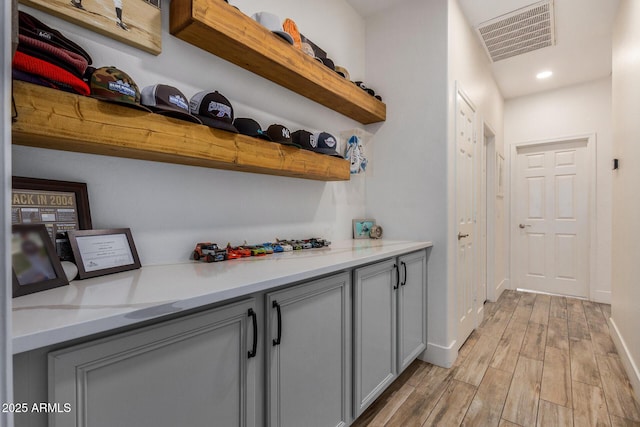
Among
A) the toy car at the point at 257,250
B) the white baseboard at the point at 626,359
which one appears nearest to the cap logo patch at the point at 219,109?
the toy car at the point at 257,250

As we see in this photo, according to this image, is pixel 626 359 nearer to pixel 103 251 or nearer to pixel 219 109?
pixel 219 109

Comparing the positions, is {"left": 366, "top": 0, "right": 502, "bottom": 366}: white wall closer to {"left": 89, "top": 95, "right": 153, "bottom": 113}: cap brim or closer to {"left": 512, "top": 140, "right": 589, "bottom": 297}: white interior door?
{"left": 89, "top": 95, "right": 153, "bottom": 113}: cap brim

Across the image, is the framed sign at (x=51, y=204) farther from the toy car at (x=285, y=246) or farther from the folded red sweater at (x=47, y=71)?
the toy car at (x=285, y=246)

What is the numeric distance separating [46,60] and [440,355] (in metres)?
2.52

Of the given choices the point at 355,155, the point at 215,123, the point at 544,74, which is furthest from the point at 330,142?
the point at 544,74

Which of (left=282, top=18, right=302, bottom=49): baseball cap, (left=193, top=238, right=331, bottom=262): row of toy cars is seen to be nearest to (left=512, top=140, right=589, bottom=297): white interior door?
(left=193, top=238, right=331, bottom=262): row of toy cars

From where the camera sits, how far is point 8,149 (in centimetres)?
43

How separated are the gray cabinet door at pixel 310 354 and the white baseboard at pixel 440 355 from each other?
1.04m

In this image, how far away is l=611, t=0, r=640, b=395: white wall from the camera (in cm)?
184

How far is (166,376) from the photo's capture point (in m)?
0.76

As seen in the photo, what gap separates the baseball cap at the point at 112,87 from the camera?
3.08ft

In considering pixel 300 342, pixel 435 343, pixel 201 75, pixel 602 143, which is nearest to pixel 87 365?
pixel 300 342

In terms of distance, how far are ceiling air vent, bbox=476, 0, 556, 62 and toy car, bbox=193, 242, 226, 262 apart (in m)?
2.85

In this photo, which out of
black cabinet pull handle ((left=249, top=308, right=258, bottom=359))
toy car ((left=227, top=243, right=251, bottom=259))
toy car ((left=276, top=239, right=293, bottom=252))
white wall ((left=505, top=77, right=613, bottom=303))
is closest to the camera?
black cabinet pull handle ((left=249, top=308, right=258, bottom=359))
